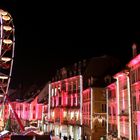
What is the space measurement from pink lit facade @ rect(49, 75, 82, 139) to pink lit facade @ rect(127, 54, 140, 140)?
3061 cm

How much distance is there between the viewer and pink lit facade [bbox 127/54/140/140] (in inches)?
1580

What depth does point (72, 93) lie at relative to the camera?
252 ft

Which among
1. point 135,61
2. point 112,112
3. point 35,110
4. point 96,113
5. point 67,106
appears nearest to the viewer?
point 135,61

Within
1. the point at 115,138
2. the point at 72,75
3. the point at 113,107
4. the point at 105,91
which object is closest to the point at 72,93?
the point at 72,75

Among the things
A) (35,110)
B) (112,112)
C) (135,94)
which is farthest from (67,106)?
(135,94)

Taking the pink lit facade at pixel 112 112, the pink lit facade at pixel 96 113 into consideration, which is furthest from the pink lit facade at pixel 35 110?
the pink lit facade at pixel 112 112

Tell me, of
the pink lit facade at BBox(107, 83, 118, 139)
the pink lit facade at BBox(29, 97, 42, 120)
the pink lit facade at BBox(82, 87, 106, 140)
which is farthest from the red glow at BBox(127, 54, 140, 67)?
the pink lit facade at BBox(29, 97, 42, 120)

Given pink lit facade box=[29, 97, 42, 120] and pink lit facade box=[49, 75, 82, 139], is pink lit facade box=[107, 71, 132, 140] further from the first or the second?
pink lit facade box=[29, 97, 42, 120]

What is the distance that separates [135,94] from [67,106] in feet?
126

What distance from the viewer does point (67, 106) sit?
78.8 metres

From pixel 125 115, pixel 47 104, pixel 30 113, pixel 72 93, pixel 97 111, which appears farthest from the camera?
pixel 30 113

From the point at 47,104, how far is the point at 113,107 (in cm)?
3804

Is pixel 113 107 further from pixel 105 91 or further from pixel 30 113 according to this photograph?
pixel 30 113

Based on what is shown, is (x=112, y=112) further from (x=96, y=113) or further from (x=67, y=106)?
(x=67, y=106)
